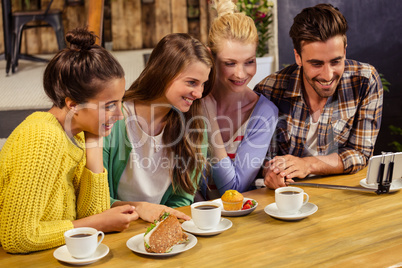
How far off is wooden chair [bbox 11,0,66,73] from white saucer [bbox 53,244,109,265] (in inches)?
127

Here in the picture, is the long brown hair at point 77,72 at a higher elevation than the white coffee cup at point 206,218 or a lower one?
higher

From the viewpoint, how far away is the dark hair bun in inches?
58.4

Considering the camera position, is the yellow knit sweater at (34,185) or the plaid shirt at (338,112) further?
the plaid shirt at (338,112)

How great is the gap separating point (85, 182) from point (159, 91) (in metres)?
0.54

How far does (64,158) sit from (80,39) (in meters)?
0.37

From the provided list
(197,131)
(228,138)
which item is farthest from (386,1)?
(197,131)

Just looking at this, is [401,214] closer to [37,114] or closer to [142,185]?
[142,185]

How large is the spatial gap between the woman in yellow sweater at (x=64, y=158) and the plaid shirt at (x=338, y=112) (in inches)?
40.9

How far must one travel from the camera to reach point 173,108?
6.62ft

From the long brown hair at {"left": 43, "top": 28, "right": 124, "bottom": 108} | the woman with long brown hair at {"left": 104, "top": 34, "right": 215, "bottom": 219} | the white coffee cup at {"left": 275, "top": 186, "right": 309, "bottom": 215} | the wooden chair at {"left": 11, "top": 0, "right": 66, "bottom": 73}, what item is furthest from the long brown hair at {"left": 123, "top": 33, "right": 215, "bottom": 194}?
the wooden chair at {"left": 11, "top": 0, "right": 66, "bottom": 73}

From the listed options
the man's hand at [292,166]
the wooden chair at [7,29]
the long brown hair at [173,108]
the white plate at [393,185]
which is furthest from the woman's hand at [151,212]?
the wooden chair at [7,29]

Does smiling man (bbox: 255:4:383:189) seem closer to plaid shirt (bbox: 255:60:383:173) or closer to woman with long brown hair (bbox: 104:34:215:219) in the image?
plaid shirt (bbox: 255:60:383:173)

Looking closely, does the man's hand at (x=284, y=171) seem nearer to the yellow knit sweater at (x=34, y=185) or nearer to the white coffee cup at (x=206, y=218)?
the white coffee cup at (x=206, y=218)

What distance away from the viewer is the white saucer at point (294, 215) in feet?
4.85
